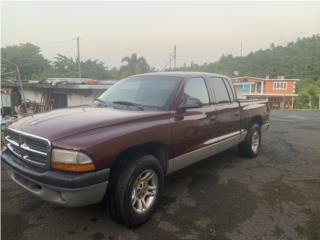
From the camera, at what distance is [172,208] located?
3.47m

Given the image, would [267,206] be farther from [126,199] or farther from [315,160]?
[315,160]

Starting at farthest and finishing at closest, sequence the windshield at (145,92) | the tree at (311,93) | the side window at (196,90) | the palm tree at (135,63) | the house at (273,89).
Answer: the palm tree at (135,63), the house at (273,89), the tree at (311,93), the side window at (196,90), the windshield at (145,92)

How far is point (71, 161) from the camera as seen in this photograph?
2475 millimetres

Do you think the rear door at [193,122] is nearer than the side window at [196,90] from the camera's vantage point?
Yes

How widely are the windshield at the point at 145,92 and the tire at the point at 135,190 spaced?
0.90 m

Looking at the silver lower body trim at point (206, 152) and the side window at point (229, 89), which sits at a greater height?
the side window at point (229, 89)

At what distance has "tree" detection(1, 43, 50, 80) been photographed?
1703 inches

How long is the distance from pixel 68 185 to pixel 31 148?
2.20ft

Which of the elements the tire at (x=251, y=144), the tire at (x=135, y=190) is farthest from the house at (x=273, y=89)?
the tire at (x=135, y=190)

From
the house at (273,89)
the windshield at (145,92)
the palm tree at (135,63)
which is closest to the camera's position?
the windshield at (145,92)

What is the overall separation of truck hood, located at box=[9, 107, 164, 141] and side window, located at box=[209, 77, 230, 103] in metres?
1.67

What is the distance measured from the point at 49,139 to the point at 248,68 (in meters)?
57.1

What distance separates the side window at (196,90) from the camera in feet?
12.9

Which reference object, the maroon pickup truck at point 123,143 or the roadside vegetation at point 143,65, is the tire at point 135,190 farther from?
the roadside vegetation at point 143,65
